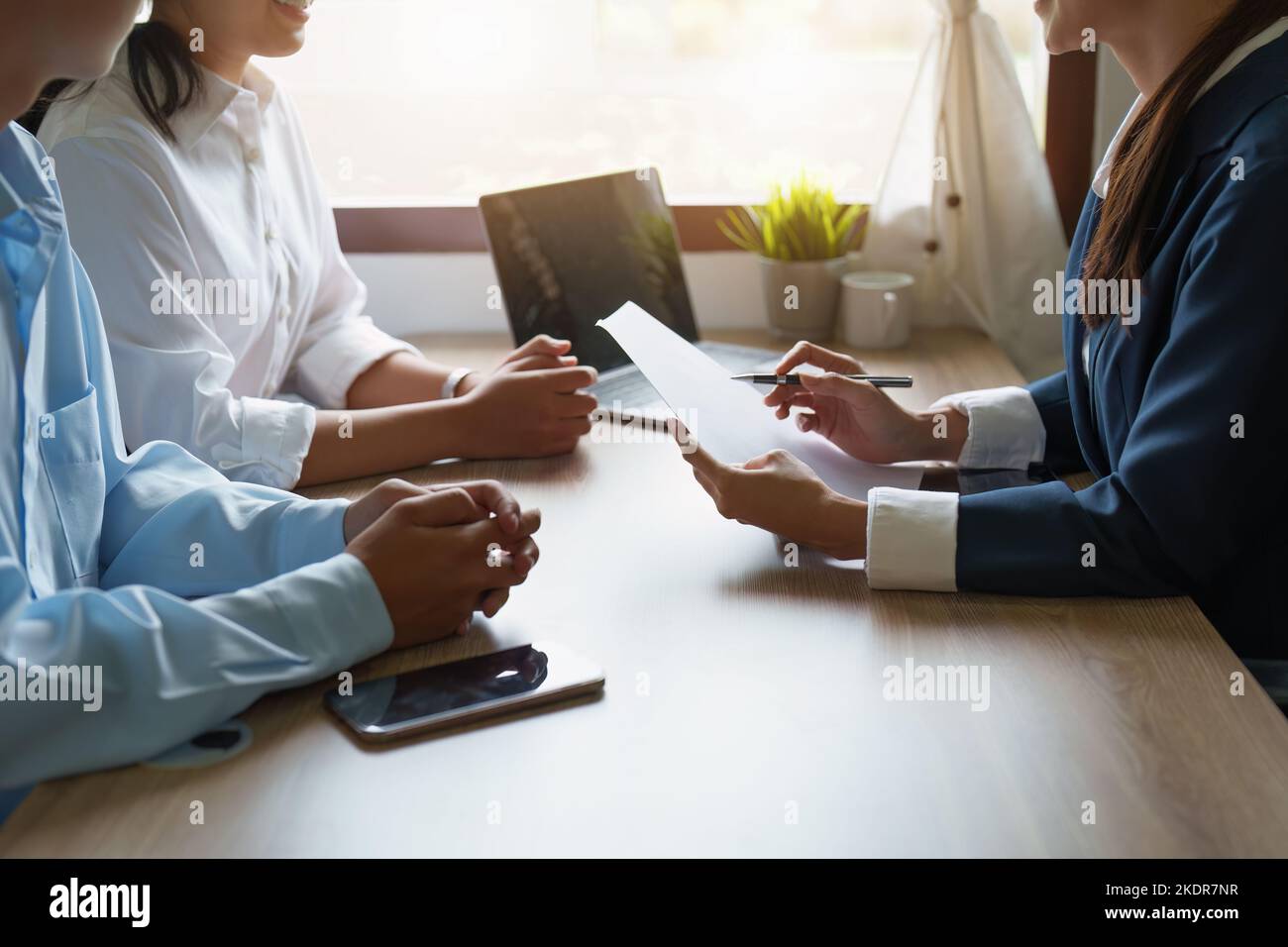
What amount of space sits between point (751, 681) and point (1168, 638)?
33cm

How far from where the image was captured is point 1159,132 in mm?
1078

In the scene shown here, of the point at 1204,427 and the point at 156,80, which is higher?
the point at 156,80

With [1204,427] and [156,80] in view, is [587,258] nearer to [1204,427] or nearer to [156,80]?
[156,80]

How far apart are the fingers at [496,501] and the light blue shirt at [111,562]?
12cm

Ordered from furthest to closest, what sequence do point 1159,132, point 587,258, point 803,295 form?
point 803,295 < point 587,258 < point 1159,132

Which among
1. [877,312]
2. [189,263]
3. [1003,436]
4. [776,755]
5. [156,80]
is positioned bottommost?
[776,755]

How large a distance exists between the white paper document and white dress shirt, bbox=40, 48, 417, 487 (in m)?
0.37

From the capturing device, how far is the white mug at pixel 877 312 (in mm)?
1842

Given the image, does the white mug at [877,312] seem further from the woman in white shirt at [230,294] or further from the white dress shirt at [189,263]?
the white dress shirt at [189,263]

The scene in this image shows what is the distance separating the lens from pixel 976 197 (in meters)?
1.93

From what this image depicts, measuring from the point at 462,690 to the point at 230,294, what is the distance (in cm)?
74

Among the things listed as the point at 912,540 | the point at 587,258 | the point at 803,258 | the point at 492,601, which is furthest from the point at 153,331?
the point at 803,258
